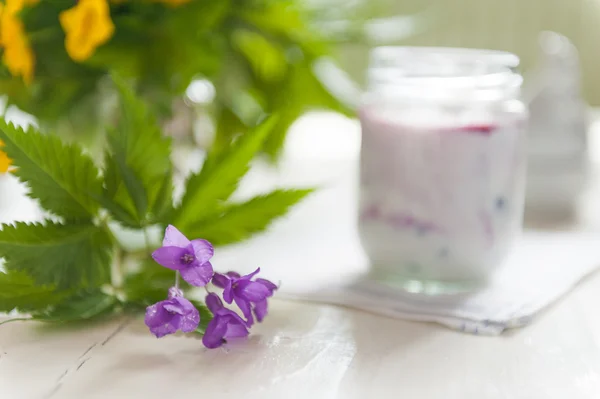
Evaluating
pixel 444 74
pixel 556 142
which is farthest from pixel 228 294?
pixel 556 142

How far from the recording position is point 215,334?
0.44 m

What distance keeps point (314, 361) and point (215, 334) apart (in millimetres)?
65

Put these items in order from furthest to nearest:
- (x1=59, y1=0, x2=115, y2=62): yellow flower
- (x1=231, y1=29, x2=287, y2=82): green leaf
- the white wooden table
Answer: (x1=231, y1=29, x2=287, y2=82): green leaf
(x1=59, y1=0, x2=115, y2=62): yellow flower
the white wooden table

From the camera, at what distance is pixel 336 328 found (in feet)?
1.60

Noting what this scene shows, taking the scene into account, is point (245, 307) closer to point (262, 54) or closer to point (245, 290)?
point (245, 290)

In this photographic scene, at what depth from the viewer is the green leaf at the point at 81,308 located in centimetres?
46

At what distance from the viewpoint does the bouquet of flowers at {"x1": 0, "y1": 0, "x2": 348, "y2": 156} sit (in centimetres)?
57

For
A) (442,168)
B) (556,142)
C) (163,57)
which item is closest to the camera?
(442,168)

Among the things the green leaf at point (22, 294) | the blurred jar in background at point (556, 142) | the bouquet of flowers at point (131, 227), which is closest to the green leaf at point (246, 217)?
the bouquet of flowers at point (131, 227)

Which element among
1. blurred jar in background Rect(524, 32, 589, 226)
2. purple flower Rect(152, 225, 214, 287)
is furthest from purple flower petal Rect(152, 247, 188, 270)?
blurred jar in background Rect(524, 32, 589, 226)

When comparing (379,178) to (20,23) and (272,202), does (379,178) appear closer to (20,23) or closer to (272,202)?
(272,202)

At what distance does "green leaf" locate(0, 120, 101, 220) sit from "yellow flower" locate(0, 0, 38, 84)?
5.8 inches

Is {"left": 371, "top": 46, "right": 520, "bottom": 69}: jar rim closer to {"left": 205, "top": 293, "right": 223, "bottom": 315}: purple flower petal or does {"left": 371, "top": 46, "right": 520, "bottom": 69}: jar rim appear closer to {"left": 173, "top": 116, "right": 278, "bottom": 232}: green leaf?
{"left": 173, "top": 116, "right": 278, "bottom": 232}: green leaf

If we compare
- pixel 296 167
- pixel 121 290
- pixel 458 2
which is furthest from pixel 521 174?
pixel 458 2
